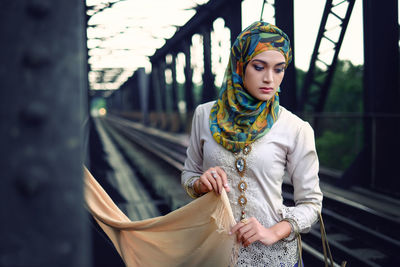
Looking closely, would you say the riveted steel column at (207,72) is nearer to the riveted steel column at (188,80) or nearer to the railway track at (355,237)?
the riveted steel column at (188,80)

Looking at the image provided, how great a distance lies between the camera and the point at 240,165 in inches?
56.7

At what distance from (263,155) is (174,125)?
68.7ft

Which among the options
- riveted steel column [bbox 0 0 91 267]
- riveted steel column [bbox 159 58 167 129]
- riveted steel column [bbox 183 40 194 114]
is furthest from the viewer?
riveted steel column [bbox 159 58 167 129]

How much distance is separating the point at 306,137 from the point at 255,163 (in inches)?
8.3

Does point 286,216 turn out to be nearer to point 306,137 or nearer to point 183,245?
point 306,137

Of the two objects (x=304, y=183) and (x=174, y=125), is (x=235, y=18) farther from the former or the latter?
(x=174, y=125)

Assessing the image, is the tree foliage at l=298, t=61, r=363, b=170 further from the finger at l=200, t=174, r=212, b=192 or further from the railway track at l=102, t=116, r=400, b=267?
the finger at l=200, t=174, r=212, b=192

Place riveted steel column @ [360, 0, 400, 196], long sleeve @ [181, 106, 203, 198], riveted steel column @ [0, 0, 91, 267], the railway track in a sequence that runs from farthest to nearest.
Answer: riveted steel column @ [360, 0, 400, 196]
the railway track
long sleeve @ [181, 106, 203, 198]
riveted steel column @ [0, 0, 91, 267]

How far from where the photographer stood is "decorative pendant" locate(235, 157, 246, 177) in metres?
1.43

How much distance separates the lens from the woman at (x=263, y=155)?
1387 millimetres

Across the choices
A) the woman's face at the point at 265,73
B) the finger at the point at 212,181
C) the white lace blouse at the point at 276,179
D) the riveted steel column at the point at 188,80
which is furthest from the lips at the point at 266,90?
the riveted steel column at the point at 188,80

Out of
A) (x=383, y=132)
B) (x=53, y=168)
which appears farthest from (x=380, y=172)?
(x=53, y=168)

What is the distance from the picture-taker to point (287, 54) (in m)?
1.45

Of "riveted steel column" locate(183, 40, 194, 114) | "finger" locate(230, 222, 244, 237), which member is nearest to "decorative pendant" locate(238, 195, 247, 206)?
"finger" locate(230, 222, 244, 237)
